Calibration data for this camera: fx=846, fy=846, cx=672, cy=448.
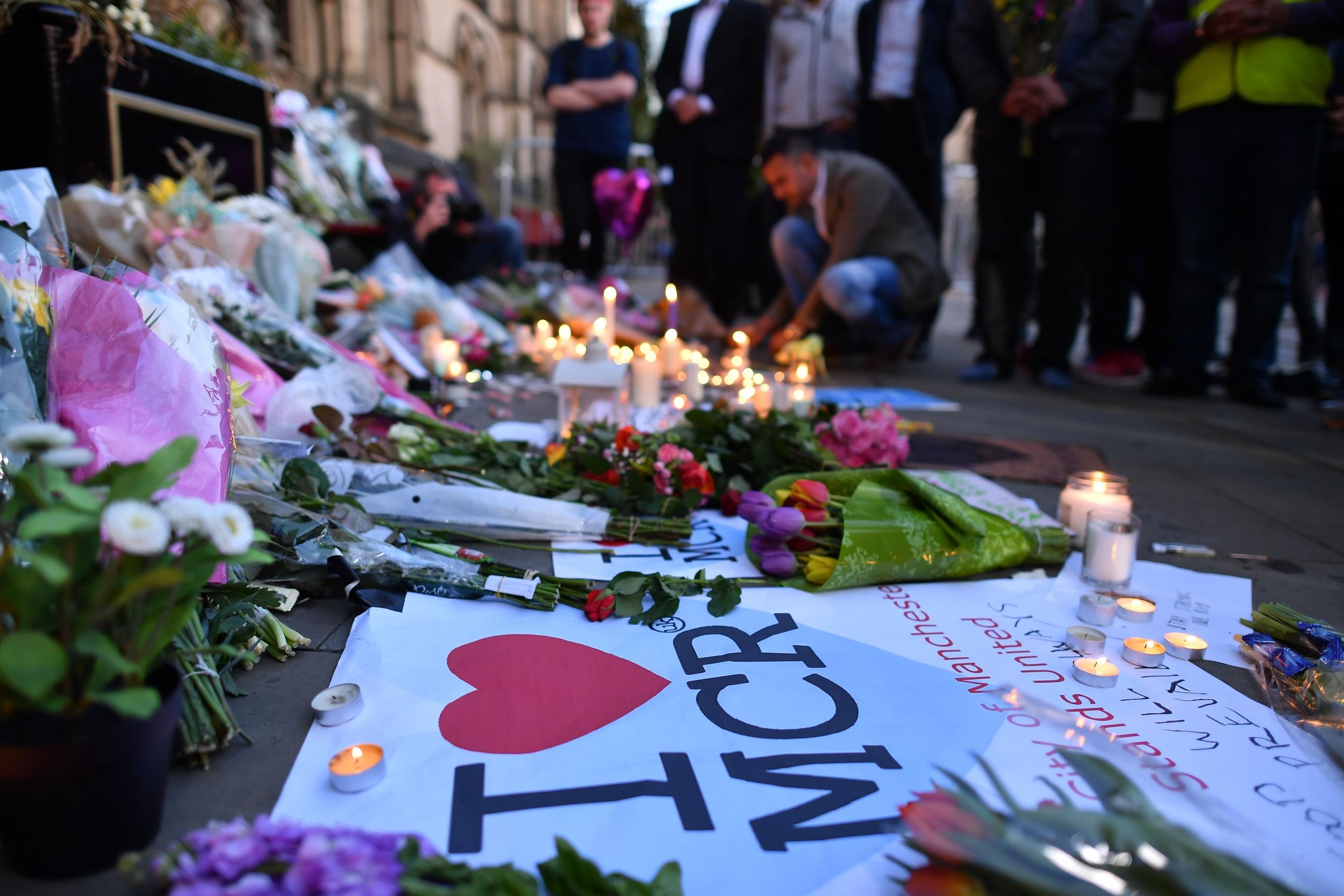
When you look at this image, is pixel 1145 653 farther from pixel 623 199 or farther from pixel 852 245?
pixel 623 199

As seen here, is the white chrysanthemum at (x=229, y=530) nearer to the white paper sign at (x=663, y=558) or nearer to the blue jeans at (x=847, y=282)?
the white paper sign at (x=663, y=558)

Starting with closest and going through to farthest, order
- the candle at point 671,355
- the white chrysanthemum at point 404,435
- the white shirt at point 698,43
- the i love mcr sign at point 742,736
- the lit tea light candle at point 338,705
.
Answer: the i love mcr sign at point 742,736 < the lit tea light candle at point 338,705 < the white chrysanthemum at point 404,435 < the candle at point 671,355 < the white shirt at point 698,43

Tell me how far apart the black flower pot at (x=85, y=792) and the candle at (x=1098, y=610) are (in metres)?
1.51

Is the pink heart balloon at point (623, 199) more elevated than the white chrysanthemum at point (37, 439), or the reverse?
the pink heart balloon at point (623, 199)

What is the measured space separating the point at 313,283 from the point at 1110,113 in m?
3.79

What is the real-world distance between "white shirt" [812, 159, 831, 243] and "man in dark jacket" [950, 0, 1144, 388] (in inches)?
32.9

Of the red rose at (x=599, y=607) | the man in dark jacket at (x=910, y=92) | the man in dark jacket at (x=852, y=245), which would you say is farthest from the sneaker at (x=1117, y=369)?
the red rose at (x=599, y=607)

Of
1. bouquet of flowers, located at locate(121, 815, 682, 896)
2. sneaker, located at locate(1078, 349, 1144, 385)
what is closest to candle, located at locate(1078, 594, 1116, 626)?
bouquet of flowers, located at locate(121, 815, 682, 896)

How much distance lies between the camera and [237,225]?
10.3 feet

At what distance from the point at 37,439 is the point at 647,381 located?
97.8 inches

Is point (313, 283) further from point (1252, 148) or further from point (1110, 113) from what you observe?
point (1252, 148)

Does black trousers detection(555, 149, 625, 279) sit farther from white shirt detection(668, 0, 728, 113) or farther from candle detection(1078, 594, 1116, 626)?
candle detection(1078, 594, 1116, 626)

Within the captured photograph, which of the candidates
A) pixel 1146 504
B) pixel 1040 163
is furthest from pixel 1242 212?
pixel 1146 504

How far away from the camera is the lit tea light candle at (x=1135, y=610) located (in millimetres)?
1633
